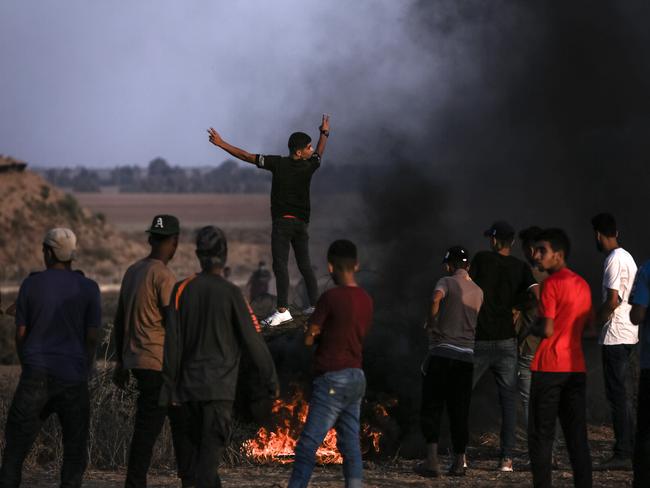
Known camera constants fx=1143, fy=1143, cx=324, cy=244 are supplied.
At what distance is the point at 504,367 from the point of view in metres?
8.74

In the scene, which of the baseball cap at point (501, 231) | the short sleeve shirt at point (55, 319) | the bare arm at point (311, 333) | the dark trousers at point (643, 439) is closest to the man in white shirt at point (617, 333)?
the baseball cap at point (501, 231)

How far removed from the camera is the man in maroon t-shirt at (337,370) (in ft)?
21.2

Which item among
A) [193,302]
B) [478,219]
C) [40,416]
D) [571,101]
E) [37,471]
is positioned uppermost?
[571,101]

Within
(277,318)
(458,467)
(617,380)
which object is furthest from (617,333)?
(277,318)

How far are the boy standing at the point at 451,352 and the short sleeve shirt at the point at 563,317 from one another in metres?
1.54

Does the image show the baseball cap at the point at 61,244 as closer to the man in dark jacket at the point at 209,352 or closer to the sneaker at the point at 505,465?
the man in dark jacket at the point at 209,352

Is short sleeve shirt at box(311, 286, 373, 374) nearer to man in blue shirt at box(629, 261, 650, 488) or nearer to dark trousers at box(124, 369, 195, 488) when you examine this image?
dark trousers at box(124, 369, 195, 488)

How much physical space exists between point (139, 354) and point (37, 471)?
3.04m

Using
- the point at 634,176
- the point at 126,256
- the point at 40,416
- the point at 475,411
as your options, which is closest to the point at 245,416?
the point at 475,411

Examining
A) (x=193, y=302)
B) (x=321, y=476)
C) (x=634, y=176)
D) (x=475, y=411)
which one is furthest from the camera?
(x=634, y=176)

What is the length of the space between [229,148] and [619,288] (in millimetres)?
3664

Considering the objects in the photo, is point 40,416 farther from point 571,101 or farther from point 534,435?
point 571,101

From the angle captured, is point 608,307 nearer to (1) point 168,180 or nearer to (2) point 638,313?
(2) point 638,313

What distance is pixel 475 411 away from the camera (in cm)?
1316
